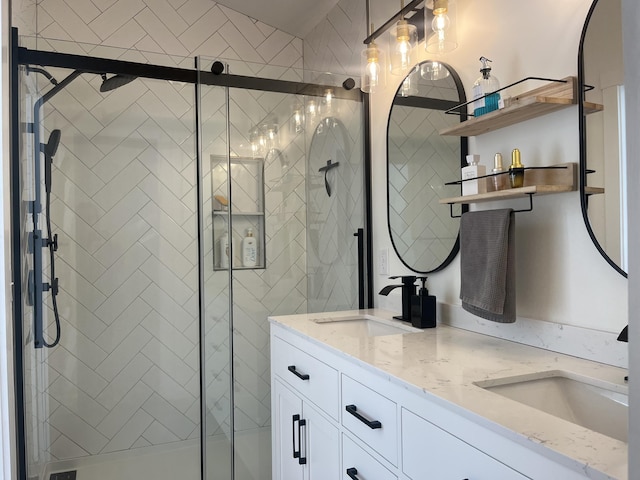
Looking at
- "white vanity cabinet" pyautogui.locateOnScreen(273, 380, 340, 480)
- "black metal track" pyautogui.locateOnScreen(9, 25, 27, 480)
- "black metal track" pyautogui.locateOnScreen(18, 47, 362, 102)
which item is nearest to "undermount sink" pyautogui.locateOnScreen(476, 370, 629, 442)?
"white vanity cabinet" pyautogui.locateOnScreen(273, 380, 340, 480)

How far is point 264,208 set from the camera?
228 cm

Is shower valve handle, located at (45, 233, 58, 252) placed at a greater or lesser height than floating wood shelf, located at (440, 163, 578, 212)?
Result: lesser

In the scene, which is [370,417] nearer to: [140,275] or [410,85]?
[410,85]

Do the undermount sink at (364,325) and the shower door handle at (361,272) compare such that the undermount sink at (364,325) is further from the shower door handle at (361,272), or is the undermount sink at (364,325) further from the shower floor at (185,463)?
the shower floor at (185,463)

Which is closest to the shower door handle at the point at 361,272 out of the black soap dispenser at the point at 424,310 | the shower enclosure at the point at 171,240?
the shower enclosure at the point at 171,240

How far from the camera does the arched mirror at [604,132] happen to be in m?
1.16

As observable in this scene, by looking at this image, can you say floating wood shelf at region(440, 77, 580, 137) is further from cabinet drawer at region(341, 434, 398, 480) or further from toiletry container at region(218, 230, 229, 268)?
toiletry container at region(218, 230, 229, 268)

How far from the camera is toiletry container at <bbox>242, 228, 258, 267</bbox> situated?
2260 mm

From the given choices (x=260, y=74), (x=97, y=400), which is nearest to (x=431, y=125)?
(x=260, y=74)

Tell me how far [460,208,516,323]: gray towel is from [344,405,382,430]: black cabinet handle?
46 cm

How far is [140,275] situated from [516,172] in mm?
1777

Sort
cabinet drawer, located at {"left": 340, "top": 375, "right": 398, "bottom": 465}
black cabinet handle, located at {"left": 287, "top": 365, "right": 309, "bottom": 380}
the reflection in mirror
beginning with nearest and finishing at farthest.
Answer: cabinet drawer, located at {"left": 340, "top": 375, "right": 398, "bottom": 465}
black cabinet handle, located at {"left": 287, "top": 365, "right": 309, "bottom": 380}
the reflection in mirror

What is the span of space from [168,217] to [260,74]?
823 millimetres

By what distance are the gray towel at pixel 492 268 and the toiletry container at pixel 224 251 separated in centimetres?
115
